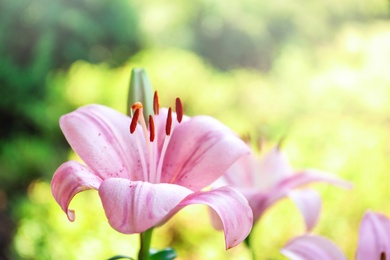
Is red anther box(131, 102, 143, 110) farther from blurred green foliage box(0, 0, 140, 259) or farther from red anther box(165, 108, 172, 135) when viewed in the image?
blurred green foliage box(0, 0, 140, 259)

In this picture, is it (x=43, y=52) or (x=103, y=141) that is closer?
(x=103, y=141)

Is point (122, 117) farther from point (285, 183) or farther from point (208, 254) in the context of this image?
point (208, 254)

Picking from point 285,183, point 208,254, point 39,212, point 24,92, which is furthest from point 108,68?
point 285,183

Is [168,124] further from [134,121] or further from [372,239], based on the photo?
[372,239]

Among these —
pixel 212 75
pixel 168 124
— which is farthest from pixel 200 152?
pixel 212 75

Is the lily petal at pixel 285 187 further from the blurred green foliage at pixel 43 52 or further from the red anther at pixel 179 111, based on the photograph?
the blurred green foliage at pixel 43 52

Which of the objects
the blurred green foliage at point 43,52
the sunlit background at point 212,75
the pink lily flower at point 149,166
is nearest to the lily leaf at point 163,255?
the pink lily flower at point 149,166

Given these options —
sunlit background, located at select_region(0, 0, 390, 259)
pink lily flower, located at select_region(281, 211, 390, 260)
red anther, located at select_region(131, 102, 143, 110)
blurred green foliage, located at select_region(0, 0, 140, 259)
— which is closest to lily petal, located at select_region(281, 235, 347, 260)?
pink lily flower, located at select_region(281, 211, 390, 260)
